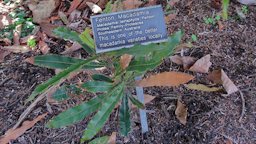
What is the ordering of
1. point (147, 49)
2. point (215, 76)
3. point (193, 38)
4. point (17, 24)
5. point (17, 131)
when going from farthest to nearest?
point (17, 24) → point (193, 38) → point (215, 76) → point (17, 131) → point (147, 49)

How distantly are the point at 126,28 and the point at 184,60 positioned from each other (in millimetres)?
570

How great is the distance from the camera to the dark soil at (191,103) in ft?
5.11

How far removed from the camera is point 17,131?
62.4 inches

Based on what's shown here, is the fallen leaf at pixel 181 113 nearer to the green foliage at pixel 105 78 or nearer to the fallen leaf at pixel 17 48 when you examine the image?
the green foliage at pixel 105 78

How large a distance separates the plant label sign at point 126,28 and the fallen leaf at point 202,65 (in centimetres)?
50

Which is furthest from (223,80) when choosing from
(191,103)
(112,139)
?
(112,139)

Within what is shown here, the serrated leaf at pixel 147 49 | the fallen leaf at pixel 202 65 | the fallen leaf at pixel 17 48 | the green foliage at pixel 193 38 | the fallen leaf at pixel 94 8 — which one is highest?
the serrated leaf at pixel 147 49

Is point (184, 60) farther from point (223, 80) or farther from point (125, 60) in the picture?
point (125, 60)

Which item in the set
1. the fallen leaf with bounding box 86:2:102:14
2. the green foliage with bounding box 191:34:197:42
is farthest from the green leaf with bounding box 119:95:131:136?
the fallen leaf with bounding box 86:2:102:14

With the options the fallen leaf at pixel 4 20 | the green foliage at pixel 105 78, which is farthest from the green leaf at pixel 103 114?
the fallen leaf at pixel 4 20

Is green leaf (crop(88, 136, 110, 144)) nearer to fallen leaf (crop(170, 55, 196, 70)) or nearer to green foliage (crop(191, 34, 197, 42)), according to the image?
fallen leaf (crop(170, 55, 196, 70))

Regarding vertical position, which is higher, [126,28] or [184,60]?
[126,28]

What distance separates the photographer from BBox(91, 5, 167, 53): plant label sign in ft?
4.14

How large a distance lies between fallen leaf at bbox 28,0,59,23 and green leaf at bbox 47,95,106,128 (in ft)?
2.85
